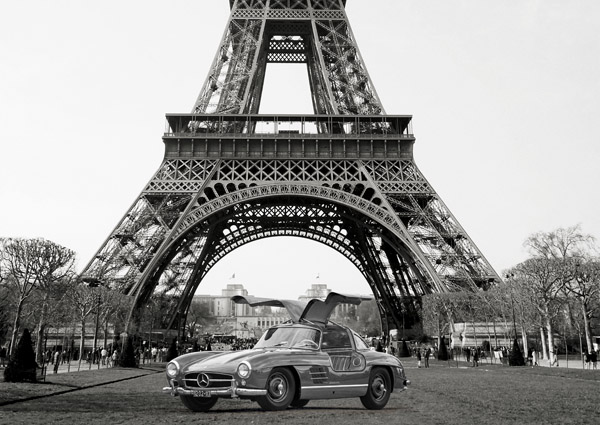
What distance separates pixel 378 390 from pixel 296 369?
198 cm

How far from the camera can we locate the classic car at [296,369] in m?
9.07

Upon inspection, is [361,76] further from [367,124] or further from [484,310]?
[484,310]

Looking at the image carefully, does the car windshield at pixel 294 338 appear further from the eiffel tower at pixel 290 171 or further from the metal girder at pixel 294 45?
the metal girder at pixel 294 45

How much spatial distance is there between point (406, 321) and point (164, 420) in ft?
201

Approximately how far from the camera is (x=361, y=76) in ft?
176

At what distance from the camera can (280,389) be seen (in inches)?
366

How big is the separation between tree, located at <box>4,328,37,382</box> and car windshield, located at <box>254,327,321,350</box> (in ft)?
47.9

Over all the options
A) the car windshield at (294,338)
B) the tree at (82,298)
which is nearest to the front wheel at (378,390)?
the car windshield at (294,338)

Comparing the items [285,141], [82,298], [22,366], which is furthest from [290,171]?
[22,366]

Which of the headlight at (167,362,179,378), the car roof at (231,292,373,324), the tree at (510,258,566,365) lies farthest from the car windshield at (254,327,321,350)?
the tree at (510,258,566,365)

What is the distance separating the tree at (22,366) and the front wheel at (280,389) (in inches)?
Answer: 618

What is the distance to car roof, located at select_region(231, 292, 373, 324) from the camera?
1010 cm

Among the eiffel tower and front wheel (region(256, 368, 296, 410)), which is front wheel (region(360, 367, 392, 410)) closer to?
front wheel (region(256, 368, 296, 410))

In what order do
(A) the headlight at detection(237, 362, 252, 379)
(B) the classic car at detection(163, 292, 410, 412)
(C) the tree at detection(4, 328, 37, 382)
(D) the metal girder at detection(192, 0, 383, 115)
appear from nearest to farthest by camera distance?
(A) the headlight at detection(237, 362, 252, 379) < (B) the classic car at detection(163, 292, 410, 412) < (C) the tree at detection(4, 328, 37, 382) < (D) the metal girder at detection(192, 0, 383, 115)
